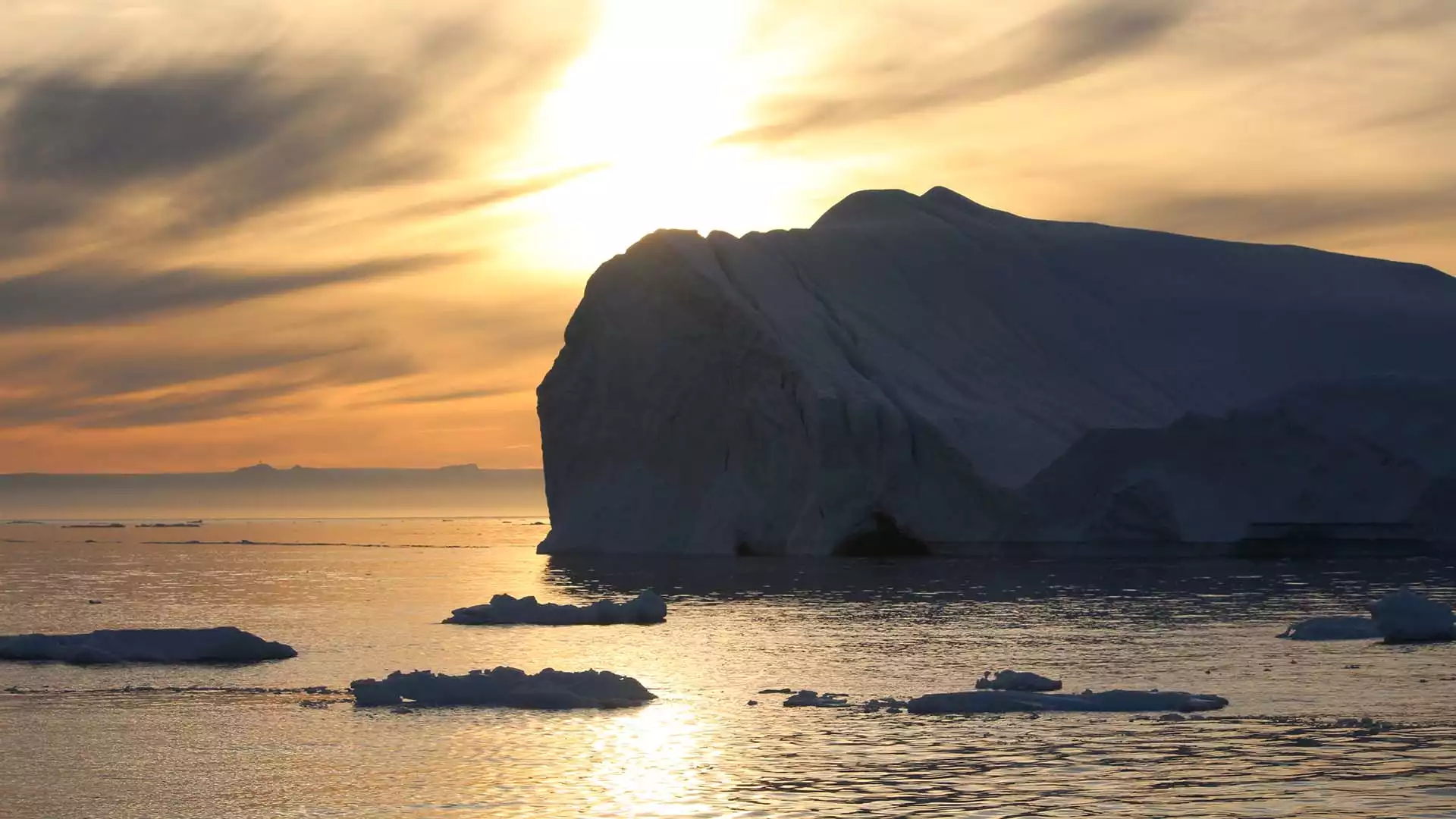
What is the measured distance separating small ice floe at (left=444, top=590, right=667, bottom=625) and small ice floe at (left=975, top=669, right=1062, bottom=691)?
11895 mm

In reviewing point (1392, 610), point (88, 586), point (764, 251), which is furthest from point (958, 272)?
point (1392, 610)

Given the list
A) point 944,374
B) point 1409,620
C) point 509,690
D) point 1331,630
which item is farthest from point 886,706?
point 944,374

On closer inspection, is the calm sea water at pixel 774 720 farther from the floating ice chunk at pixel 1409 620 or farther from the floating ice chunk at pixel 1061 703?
the floating ice chunk at pixel 1409 620

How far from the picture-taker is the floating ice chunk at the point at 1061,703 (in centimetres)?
1939

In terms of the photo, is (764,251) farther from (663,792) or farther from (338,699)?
(663,792)

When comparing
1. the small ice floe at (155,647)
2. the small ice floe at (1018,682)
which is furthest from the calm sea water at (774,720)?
the small ice floe at (1018,682)

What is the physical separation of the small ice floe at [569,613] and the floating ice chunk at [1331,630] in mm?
12277

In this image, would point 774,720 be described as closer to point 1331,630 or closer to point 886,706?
point 886,706

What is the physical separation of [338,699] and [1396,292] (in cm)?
6321

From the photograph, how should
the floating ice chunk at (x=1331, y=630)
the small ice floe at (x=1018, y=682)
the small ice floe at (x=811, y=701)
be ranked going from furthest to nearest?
the floating ice chunk at (x=1331, y=630), the small ice floe at (x=1018, y=682), the small ice floe at (x=811, y=701)

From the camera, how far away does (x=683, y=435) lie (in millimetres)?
58250

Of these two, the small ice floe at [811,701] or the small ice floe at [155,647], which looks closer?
the small ice floe at [811,701]

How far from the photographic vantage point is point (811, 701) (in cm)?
2020

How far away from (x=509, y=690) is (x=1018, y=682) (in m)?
6.85
